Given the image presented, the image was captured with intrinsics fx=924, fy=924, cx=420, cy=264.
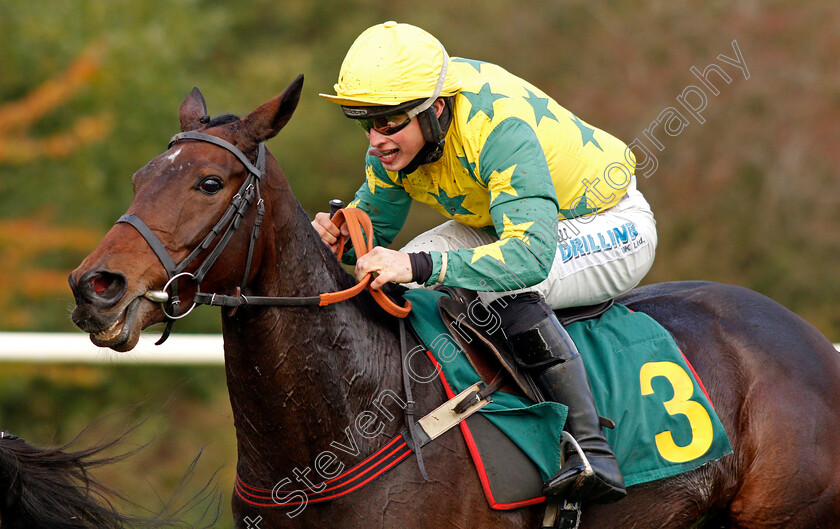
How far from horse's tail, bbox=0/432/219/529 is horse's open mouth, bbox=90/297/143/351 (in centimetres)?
95

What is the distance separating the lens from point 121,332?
2645 millimetres

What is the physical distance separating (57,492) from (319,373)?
1.20 m

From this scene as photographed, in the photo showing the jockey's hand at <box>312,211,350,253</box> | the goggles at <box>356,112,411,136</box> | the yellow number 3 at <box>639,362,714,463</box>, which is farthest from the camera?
the jockey's hand at <box>312,211,350,253</box>

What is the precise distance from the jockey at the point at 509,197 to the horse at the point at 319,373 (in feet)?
0.84

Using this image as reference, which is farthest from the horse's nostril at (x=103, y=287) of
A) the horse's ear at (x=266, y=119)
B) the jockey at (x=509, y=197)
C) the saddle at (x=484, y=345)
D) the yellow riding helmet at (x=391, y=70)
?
the saddle at (x=484, y=345)

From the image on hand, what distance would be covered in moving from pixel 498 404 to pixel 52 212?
11.0 meters

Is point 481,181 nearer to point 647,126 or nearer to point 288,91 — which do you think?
point 288,91

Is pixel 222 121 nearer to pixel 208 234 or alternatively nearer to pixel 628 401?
pixel 208 234

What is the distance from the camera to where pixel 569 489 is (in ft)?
10.2

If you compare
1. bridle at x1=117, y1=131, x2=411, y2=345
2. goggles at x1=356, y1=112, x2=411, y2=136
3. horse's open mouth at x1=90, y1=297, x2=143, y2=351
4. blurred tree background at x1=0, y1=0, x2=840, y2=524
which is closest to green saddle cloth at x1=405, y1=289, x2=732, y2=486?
bridle at x1=117, y1=131, x2=411, y2=345

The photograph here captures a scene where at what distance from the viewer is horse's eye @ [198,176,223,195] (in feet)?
9.25

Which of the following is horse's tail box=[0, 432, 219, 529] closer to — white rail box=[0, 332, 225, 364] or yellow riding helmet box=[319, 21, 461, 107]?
yellow riding helmet box=[319, 21, 461, 107]

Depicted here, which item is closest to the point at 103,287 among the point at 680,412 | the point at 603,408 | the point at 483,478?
the point at 483,478

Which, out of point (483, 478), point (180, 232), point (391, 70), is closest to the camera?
point (180, 232)
